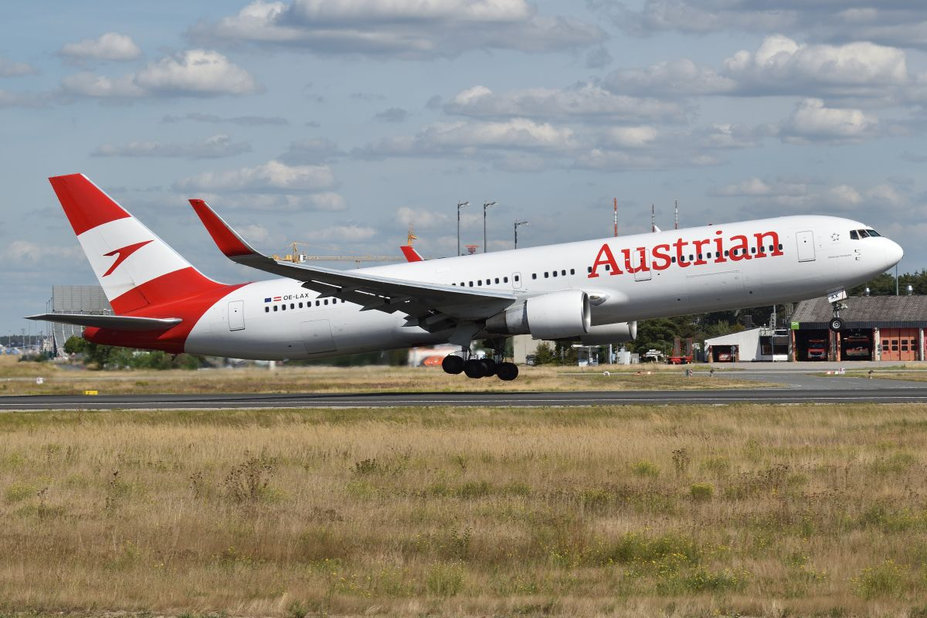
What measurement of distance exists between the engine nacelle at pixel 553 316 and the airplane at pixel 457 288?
46 millimetres

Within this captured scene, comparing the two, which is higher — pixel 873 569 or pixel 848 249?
pixel 848 249

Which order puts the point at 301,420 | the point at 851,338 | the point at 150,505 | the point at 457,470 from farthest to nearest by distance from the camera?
1. the point at 851,338
2. the point at 301,420
3. the point at 457,470
4. the point at 150,505

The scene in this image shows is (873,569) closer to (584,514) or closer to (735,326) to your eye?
(584,514)

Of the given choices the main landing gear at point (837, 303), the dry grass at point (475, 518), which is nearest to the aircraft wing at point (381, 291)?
the dry grass at point (475, 518)

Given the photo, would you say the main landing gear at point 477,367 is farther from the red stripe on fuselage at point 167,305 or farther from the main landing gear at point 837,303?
the main landing gear at point 837,303

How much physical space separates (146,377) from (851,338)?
87.0m

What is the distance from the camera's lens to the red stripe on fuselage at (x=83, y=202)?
149ft

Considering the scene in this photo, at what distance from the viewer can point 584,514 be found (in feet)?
57.6

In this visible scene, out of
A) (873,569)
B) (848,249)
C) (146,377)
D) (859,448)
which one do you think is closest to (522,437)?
(859,448)

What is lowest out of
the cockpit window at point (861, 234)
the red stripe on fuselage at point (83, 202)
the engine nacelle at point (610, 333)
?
the engine nacelle at point (610, 333)

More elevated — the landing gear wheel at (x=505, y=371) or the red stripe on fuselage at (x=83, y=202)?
the red stripe on fuselage at (x=83, y=202)

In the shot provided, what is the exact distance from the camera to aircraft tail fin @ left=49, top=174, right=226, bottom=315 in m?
45.7

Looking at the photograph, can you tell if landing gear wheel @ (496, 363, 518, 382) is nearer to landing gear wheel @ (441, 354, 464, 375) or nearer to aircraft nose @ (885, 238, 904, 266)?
landing gear wheel @ (441, 354, 464, 375)

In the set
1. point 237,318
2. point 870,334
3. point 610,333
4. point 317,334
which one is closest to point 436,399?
point 317,334
